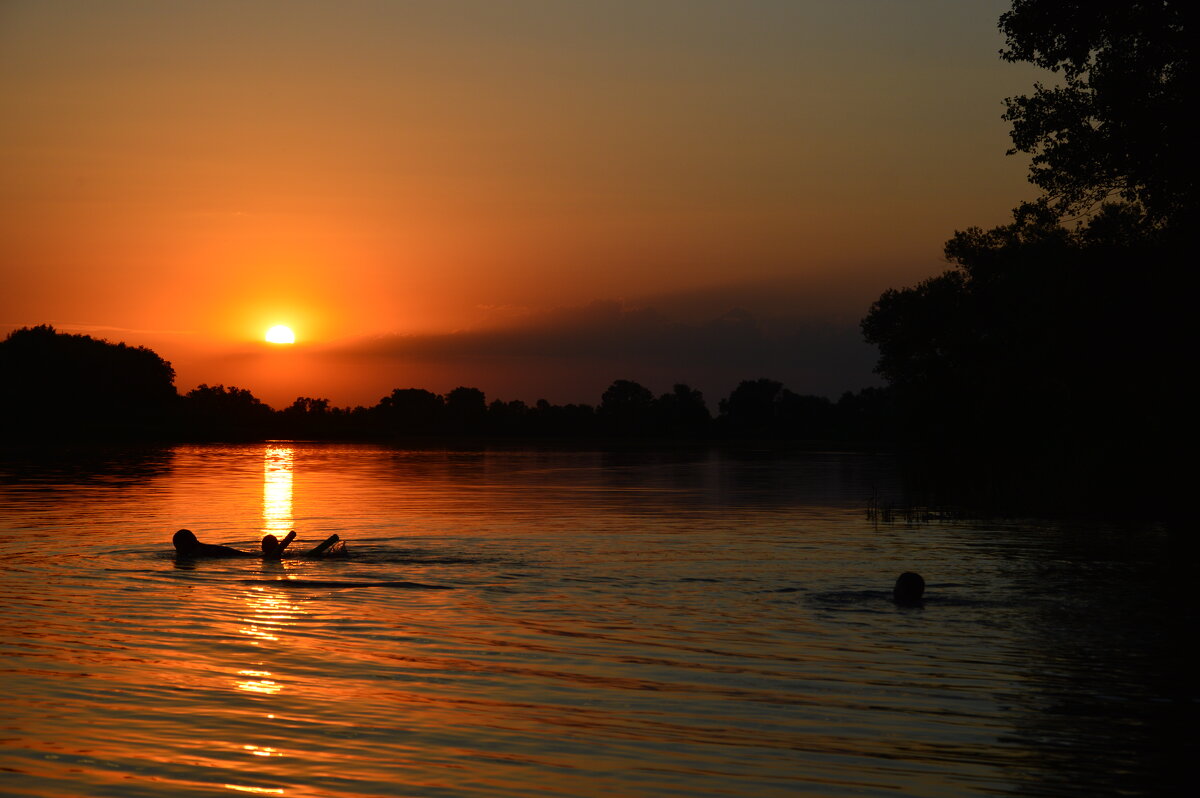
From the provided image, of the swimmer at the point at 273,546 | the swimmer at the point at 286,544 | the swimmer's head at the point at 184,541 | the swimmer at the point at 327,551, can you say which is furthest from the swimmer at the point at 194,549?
the swimmer at the point at 327,551

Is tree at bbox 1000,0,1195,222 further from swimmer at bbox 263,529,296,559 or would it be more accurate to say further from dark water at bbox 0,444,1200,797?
swimmer at bbox 263,529,296,559

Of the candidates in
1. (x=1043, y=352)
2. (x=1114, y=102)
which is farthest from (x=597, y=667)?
(x=1043, y=352)

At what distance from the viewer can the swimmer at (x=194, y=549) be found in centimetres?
2791

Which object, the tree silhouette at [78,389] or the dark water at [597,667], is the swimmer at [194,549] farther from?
the tree silhouette at [78,389]

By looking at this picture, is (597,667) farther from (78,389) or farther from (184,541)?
(78,389)

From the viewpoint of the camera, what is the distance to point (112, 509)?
43.5 m

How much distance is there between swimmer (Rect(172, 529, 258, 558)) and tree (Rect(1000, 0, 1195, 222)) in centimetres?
2593

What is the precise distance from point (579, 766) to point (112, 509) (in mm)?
37810

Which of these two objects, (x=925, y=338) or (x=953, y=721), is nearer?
(x=953, y=721)

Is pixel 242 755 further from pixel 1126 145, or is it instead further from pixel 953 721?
pixel 1126 145

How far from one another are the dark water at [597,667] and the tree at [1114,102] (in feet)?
34.7

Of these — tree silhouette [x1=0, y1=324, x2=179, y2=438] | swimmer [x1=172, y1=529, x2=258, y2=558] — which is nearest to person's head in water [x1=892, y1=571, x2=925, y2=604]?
swimmer [x1=172, y1=529, x2=258, y2=558]

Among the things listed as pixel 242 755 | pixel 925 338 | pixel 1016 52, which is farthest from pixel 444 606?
pixel 925 338

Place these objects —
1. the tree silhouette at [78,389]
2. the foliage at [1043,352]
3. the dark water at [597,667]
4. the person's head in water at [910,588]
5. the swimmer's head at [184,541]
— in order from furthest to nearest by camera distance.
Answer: the tree silhouette at [78,389] < the foliage at [1043,352] < the swimmer's head at [184,541] < the person's head in water at [910,588] < the dark water at [597,667]
